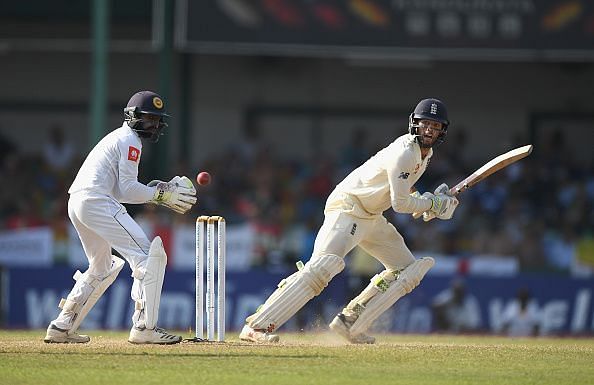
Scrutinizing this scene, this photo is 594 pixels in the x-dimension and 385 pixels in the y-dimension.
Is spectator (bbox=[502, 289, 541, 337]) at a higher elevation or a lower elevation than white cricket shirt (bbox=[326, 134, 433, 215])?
lower

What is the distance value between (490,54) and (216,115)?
229 inches

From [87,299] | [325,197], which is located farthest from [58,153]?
[87,299]

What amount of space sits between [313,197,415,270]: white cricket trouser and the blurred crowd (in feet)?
23.9

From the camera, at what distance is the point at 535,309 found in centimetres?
1669

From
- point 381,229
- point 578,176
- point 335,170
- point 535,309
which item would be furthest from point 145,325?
point 578,176

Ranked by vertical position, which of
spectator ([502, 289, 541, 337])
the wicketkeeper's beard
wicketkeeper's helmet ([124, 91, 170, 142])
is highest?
wicketkeeper's helmet ([124, 91, 170, 142])

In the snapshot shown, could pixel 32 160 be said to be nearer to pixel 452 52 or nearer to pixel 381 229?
pixel 452 52

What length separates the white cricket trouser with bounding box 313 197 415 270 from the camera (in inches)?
382

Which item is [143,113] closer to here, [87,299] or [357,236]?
[87,299]

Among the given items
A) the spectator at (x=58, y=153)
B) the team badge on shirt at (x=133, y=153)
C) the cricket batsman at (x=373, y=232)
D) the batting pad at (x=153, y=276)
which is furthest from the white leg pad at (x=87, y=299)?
the spectator at (x=58, y=153)

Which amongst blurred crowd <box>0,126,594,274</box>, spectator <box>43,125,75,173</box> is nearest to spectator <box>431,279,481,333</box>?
blurred crowd <box>0,126,594,274</box>

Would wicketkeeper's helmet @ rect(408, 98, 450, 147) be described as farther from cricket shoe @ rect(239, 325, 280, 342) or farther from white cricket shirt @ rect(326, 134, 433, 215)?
cricket shoe @ rect(239, 325, 280, 342)

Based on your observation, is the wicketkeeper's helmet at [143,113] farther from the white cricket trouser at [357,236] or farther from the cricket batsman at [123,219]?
the white cricket trouser at [357,236]

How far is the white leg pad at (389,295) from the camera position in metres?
9.98
